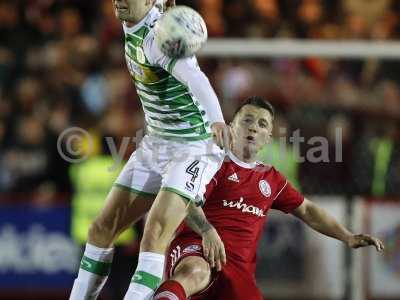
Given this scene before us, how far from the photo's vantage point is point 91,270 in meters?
5.80

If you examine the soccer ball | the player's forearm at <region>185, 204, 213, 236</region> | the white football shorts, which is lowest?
the player's forearm at <region>185, 204, 213, 236</region>

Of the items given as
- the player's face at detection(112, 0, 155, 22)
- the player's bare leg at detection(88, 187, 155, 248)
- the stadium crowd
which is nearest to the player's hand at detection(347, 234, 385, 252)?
the player's bare leg at detection(88, 187, 155, 248)

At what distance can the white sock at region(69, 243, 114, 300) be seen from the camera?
579cm

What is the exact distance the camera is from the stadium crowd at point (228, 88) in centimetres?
949

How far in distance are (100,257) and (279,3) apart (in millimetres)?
6333

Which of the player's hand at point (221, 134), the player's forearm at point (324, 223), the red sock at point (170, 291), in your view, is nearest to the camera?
the player's hand at point (221, 134)

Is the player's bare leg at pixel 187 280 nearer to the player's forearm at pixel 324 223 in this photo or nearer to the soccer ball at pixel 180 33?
the player's forearm at pixel 324 223

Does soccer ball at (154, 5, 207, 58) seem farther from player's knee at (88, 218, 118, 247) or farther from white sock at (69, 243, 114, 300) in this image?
white sock at (69, 243, 114, 300)

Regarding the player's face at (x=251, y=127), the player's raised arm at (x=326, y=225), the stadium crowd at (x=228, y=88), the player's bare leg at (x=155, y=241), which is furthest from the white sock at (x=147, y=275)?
the stadium crowd at (x=228, y=88)

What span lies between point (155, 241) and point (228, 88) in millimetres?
4713

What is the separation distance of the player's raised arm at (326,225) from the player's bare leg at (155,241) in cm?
121

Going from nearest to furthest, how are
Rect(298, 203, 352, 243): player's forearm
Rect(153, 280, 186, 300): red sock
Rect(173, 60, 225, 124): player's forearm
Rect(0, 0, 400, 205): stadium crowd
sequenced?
Rect(173, 60, 225, 124): player's forearm
Rect(153, 280, 186, 300): red sock
Rect(298, 203, 352, 243): player's forearm
Rect(0, 0, 400, 205): stadium crowd

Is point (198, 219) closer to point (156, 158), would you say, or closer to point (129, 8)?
point (156, 158)

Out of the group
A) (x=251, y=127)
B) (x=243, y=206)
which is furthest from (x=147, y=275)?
(x=251, y=127)
